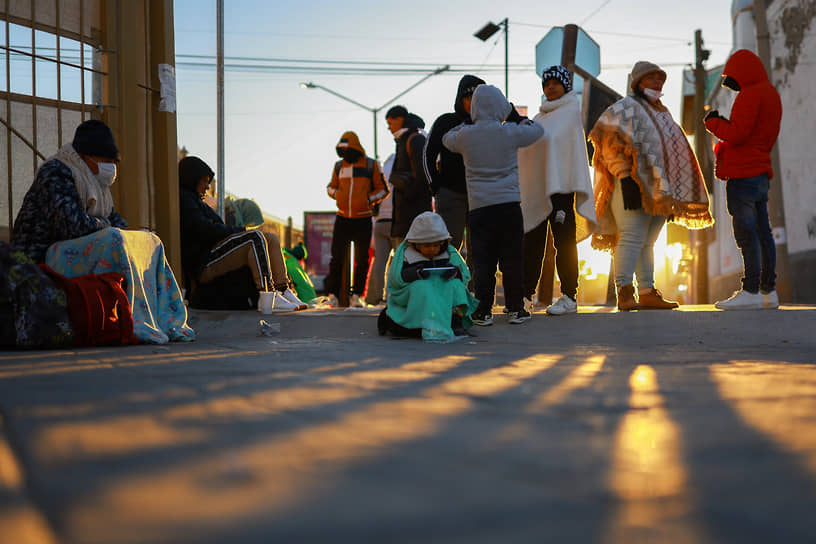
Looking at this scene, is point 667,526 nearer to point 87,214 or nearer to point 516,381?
point 516,381

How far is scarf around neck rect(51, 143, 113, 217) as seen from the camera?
3812 mm

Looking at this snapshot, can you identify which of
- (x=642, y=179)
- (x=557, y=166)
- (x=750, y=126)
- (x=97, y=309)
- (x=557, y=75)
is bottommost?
(x=97, y=309)

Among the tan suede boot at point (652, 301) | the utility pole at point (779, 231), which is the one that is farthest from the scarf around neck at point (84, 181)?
the utility pole at point (779, 231)

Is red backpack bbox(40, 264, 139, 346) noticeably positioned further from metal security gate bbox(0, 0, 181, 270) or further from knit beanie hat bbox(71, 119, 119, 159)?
metal security gate bbox(0, 0, 181, 270)

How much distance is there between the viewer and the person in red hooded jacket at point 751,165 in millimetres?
5012

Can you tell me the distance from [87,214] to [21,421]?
2.75m

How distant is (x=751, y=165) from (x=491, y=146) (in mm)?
1821

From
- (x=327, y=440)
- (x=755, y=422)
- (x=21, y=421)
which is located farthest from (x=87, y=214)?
(x=755, y=422)

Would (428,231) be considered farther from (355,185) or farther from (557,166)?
(355,185)

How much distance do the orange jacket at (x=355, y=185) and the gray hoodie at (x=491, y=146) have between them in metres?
2.03

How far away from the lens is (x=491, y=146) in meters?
4.77

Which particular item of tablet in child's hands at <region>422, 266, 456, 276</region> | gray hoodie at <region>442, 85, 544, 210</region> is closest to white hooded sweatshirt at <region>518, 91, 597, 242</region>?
gray hoodie at <region>442, 85, 544, 210</region>

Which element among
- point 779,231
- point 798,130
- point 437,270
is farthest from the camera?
point 798,130

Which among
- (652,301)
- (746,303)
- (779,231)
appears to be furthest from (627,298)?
(779,231)
